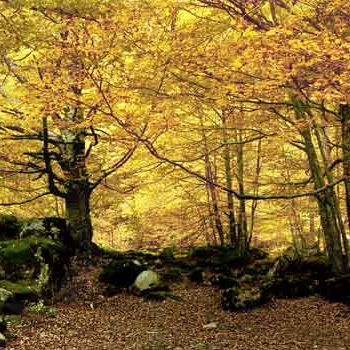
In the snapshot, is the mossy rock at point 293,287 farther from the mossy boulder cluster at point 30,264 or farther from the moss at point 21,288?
the moss at point 21,288

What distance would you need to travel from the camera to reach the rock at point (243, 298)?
9.64 metres

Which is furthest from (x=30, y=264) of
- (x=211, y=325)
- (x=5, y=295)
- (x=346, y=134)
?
(x=346, y=134)

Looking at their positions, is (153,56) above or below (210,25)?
below

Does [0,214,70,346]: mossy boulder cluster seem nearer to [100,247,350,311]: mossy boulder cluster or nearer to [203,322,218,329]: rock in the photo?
[100,247,350,311]: mossy boulder cluster

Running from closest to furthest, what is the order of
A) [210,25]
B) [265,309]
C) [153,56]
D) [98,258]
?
[153,56] → [210,25] → [265,309] → [98,258]

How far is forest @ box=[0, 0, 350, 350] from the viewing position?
23.1ft

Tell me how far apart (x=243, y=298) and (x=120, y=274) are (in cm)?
338

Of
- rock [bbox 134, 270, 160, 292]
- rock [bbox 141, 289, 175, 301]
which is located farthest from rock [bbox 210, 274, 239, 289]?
rock [bbox 134, 270, 160, 292]

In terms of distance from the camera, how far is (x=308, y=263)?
38.8ft

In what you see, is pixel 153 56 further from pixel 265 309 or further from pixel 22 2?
pixel 265 309

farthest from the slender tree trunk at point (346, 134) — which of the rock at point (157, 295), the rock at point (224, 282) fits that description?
the rock at point (157, 295)

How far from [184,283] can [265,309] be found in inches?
122

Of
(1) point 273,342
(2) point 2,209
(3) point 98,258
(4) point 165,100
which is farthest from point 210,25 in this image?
(2) point 2,209

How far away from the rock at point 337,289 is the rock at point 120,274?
4.63m
